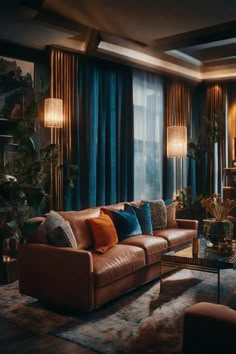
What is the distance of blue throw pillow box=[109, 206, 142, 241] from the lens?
441cm

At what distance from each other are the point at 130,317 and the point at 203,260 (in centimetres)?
89

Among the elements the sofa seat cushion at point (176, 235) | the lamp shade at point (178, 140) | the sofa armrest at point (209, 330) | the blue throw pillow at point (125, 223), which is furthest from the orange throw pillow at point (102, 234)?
the lamp shade at point (178, 140)

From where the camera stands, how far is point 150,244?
4.25m

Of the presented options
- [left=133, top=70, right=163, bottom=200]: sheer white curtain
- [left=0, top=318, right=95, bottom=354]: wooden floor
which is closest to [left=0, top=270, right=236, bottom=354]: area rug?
[left=0, top=318, right=95, bottom=354]: wooden floor

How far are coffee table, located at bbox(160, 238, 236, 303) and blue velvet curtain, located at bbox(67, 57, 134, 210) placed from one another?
1.91 metres

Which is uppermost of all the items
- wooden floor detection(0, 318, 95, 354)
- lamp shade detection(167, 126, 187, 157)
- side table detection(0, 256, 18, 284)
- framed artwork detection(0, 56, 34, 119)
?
framed artwork detection(0, 56, 34, 119)

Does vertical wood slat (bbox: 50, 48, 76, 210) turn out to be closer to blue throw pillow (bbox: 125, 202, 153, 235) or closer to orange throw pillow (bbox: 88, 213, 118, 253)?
blue throw pillow (bbox: 125, 202, 153, 235)

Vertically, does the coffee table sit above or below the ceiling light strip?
below

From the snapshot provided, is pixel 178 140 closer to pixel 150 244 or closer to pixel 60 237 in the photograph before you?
pixel 150 244

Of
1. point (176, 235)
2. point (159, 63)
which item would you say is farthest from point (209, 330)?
point (159, 63)

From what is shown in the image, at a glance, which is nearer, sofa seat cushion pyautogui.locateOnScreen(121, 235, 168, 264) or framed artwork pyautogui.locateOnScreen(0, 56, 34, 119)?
sofa seat cushion pyautogui.locateOnScreen(121, 235, 168, 264)

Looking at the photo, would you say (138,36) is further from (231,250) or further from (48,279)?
(48,279)

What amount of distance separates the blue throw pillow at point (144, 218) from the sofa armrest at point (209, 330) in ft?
8.33

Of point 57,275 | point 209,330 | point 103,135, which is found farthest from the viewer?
point 103,135
